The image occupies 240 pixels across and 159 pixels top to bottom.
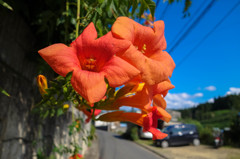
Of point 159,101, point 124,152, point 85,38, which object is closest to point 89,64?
point 85,38

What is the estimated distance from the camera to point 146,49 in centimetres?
81

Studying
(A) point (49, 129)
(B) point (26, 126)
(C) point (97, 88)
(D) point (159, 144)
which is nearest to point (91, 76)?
(C) point (97, 88)

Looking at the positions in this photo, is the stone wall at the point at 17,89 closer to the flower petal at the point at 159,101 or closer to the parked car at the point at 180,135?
the flower petal at the point at 159,101

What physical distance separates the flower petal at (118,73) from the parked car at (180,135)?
20.4 m

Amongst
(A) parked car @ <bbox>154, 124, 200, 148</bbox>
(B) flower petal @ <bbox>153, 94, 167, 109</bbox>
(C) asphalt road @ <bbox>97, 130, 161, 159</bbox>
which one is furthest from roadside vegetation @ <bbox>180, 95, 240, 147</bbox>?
(B) flower petal @ <bbox>153, 94, 167, 109</bbox>

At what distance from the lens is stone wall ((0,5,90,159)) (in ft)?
5.75

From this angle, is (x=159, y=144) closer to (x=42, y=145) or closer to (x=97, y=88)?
(x=42, y=145)

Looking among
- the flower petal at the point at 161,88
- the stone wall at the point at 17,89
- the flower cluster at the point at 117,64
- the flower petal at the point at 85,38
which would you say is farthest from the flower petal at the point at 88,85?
the stone wall at the point at 17,89

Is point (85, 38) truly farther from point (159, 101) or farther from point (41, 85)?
point (159, 101)

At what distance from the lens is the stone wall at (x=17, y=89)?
5.75 ft

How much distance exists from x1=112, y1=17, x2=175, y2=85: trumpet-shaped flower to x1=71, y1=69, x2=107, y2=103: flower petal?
0.14 metres

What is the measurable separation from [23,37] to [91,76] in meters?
2.08

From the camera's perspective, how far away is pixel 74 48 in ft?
1.89

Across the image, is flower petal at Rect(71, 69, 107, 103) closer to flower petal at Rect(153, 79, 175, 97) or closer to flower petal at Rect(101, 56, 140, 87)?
flower petal at Rect(101, 56, 140, 87)
